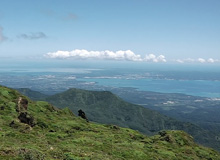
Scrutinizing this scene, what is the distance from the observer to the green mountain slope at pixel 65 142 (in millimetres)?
25414

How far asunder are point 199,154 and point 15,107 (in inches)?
1701

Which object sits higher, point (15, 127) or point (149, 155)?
point (15, 127)

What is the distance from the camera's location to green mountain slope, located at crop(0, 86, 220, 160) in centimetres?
Answer: 2541

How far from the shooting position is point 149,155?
3638 cm

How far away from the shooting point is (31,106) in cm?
5712

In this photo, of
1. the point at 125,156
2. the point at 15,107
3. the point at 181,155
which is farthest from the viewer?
the point at 15,107

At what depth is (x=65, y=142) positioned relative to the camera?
1373 inches

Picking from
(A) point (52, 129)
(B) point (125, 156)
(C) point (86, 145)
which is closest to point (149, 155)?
(B) point (125, 156)

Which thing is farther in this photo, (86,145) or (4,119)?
(4,119)

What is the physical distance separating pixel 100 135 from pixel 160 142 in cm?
1489

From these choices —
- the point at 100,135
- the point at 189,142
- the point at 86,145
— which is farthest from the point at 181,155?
the point at 86,145

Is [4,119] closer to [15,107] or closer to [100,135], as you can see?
[15,107]

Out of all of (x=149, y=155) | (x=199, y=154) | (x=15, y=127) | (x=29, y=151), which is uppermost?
(x=29, y=151)

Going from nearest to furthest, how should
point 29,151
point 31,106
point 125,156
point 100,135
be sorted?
point 29,151 < point 125,156 < point 100,135 < point 31,106
